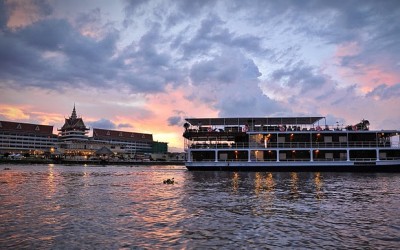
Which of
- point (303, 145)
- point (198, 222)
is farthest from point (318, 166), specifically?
point (198, 222)

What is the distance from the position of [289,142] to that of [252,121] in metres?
7.26

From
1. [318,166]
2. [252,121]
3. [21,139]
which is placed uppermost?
[21,139]

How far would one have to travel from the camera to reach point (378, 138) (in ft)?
191

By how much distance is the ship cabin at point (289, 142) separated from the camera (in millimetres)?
57188

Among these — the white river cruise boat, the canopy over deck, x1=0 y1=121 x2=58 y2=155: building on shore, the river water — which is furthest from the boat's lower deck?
x1=0 y1=121 x2=58 y2=155: building on shore

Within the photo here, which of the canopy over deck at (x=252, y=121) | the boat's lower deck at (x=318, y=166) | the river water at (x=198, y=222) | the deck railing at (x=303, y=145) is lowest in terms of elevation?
the river water at (x=198, y=222)

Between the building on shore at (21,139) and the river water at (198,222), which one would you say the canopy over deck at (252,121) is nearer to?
the river water at (198,222)

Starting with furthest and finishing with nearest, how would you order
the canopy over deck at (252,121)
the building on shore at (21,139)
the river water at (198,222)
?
the building on shore at (21,139) < the canopy over deck at (252,121) < the river water at (198,222)

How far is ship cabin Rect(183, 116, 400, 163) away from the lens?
2251 inches

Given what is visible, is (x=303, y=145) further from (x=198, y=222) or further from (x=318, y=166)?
(x=198, y=222)

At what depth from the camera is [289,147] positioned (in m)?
58.8

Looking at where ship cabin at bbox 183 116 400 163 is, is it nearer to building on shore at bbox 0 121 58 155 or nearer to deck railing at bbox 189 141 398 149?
deck railing at bbox 189 141 398 149

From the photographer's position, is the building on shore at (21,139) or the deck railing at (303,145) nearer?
the deck railing at (303,145)

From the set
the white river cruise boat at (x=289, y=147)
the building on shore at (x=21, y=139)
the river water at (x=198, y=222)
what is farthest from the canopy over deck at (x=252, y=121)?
the building on shore at (x=21, y=139)
